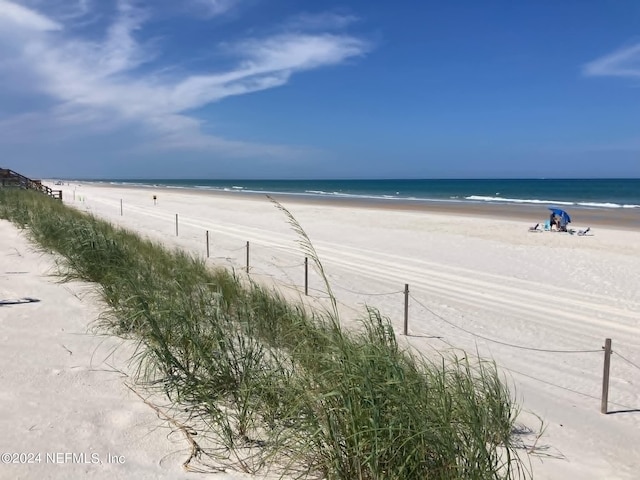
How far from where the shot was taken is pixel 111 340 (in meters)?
4.75

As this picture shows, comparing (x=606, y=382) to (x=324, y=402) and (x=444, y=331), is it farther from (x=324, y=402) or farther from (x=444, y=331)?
(x=324, y=402)

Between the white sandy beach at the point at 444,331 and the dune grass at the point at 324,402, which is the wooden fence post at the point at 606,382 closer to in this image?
the white sandy beach at the point at 444,331

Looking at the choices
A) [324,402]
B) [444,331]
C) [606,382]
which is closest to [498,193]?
[444,331]

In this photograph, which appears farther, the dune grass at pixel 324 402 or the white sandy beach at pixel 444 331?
the white sandy beach at pixel 444 331

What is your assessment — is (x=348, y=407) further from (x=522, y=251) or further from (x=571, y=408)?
(x=522, y=251)

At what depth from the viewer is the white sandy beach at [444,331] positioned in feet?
10.5

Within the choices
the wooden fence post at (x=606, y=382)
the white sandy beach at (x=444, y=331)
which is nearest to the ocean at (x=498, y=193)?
the white sandy beach at (x=444, y=331)

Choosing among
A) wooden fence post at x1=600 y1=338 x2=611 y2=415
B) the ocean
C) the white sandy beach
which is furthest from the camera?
the ocean

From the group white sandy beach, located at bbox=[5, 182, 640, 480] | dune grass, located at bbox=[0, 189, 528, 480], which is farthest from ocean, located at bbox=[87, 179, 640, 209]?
dune grass, located at bbox=[0, 189, 528, 480]

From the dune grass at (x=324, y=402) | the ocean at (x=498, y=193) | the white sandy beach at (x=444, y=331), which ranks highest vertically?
the ocean at (x=498, y=193)

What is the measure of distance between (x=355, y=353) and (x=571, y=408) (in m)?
3.29

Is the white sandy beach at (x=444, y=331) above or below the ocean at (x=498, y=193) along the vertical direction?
below

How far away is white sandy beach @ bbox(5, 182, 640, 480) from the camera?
3.21 m

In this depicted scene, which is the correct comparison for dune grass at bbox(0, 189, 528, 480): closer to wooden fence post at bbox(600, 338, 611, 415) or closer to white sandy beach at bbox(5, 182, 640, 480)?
white sandy beach at bbox(5, 182, 640, 480)
